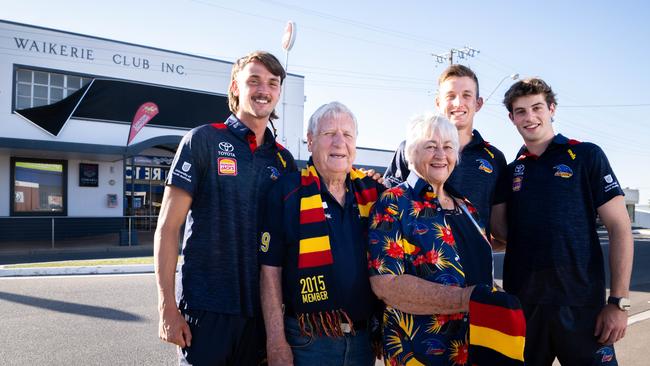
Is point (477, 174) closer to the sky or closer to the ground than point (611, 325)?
closer to the sky

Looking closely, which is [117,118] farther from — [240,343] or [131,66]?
[240,343]

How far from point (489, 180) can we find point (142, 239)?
1734cm

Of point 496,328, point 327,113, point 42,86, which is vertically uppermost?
point 42,86

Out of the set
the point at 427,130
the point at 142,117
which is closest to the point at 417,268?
the point at 427,130

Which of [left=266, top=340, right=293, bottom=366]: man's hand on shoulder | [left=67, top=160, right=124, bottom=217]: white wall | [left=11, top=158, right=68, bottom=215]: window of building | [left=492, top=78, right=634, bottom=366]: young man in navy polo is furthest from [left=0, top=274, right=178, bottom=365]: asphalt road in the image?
[left=67, top=160, right=124, bottom=217]: white wall

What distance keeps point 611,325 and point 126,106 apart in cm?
1845

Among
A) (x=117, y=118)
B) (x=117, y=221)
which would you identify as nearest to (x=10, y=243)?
(x=117, y=221)

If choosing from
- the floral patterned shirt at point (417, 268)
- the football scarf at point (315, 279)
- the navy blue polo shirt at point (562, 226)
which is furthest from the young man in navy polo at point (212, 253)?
the navy blue polo shirt at point (562, 226)

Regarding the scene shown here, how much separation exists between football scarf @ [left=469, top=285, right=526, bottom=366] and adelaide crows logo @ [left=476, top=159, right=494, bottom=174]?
1377mm

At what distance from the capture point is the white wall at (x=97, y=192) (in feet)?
58.6

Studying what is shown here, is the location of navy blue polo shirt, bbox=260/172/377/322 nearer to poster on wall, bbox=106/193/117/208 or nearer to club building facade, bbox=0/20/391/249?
club building facade, bbox=0/20/391/249

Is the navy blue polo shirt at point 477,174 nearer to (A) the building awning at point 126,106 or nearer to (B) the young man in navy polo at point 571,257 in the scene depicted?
(B) the young man in navy polo at point 571,257

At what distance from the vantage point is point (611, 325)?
276 centimetres

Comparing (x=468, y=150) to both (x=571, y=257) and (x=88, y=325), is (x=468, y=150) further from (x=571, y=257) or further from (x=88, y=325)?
(x=88, y=325)
